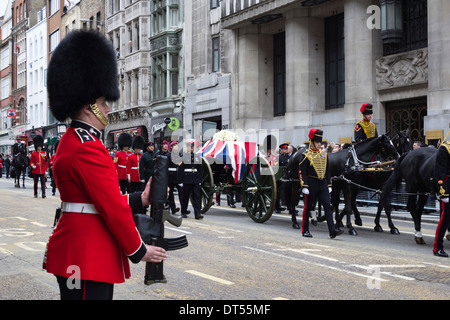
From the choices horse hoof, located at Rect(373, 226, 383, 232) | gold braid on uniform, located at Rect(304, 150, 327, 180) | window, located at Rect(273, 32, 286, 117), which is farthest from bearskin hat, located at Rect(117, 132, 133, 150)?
window, located at Rect(273, 32, 286, 117)

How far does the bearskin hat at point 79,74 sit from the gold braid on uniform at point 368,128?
1028cm

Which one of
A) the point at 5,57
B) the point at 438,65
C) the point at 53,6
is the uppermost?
the point at 53,6

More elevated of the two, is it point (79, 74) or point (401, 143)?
point (79, 74)

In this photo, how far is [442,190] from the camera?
1001cm

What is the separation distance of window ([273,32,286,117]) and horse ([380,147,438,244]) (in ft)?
66.2

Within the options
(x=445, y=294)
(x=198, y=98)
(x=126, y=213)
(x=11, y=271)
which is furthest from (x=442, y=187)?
(x=198, y=98)

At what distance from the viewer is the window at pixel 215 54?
36.7m

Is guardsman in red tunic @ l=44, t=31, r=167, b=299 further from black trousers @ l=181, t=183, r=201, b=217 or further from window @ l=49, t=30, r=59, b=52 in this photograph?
window @ l=49, t=30, r=59, b=52

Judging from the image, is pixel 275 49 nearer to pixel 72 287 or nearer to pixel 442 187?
pixel 442 187

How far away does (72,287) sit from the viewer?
3.76 metres

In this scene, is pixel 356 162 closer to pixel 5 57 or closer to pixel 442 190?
pixel 442 190

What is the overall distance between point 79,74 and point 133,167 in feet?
48.2

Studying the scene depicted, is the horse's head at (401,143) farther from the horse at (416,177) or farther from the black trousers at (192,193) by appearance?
the black trousers at (192,193)

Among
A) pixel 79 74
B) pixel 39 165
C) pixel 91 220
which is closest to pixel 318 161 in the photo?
pixel 79 74
